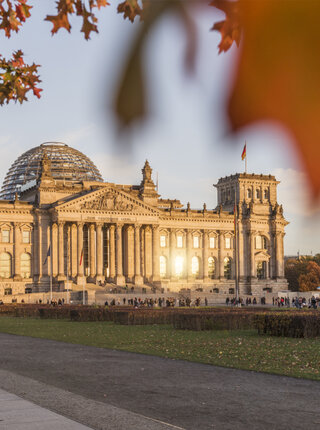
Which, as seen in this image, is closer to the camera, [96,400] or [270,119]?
[270,119]

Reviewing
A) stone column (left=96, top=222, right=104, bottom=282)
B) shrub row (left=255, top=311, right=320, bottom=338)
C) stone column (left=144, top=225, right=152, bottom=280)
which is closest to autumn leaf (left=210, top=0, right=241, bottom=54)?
shrub row (left=255, top=311, right=320, bottom=338)

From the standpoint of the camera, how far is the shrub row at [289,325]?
32750 mm

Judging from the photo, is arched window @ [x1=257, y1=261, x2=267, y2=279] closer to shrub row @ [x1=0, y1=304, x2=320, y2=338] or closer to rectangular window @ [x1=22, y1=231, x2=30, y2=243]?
rectangular window @ [x1=22, y1=231, x2=30, y2=243]

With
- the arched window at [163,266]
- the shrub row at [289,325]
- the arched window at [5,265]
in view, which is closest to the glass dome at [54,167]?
the arched window at [163,266]

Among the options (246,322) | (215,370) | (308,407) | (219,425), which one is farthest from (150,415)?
(246,322)

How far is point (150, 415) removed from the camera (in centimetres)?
1327

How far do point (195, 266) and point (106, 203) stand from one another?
73.5 ft

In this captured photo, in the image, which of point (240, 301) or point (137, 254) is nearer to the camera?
point (240, 301)

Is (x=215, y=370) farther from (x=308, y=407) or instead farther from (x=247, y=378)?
(x=308, y=407)

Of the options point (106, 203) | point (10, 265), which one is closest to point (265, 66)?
point (10, 265)

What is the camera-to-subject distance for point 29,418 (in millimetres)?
12211

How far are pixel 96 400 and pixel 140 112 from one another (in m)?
13.5

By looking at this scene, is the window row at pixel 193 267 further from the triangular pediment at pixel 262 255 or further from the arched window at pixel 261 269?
the arched window at pixel 261 269

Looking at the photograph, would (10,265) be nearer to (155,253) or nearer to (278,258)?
(155,253)
